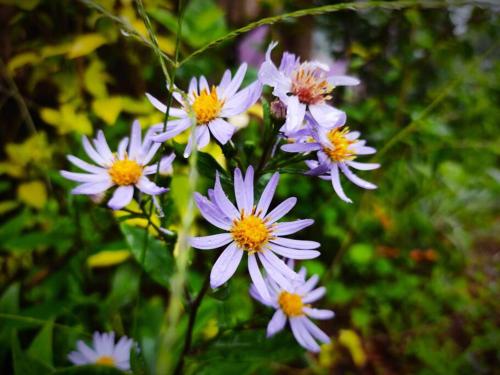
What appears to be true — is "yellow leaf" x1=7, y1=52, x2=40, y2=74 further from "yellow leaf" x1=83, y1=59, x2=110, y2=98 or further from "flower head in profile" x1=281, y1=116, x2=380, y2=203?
"flower head in profile" x1=281, y1=116, x2=380, y2=203

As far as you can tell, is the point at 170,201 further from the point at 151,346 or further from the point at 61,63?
the point at 61,63

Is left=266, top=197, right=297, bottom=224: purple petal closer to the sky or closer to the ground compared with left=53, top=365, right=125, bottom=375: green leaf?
closer to the sky

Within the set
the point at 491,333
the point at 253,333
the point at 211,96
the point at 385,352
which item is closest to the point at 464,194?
the point at 491,333

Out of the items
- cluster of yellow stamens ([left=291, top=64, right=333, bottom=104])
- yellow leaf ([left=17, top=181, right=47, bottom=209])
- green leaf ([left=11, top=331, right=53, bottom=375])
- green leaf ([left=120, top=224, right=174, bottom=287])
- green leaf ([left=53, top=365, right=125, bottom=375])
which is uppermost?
yellow leaf ([left=17, top=181, right=47, bottom=209])

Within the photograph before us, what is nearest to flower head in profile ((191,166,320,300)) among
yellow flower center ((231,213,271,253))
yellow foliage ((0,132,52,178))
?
yellow flower center ((231,213,271,253))

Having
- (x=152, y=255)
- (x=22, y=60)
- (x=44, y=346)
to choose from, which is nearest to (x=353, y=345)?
(x=152, y=255)

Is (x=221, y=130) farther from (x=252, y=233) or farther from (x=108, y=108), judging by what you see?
(x=108, y=108)

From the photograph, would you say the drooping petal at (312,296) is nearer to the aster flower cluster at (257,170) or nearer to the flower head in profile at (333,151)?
the aster flower cluster at (257,170)
